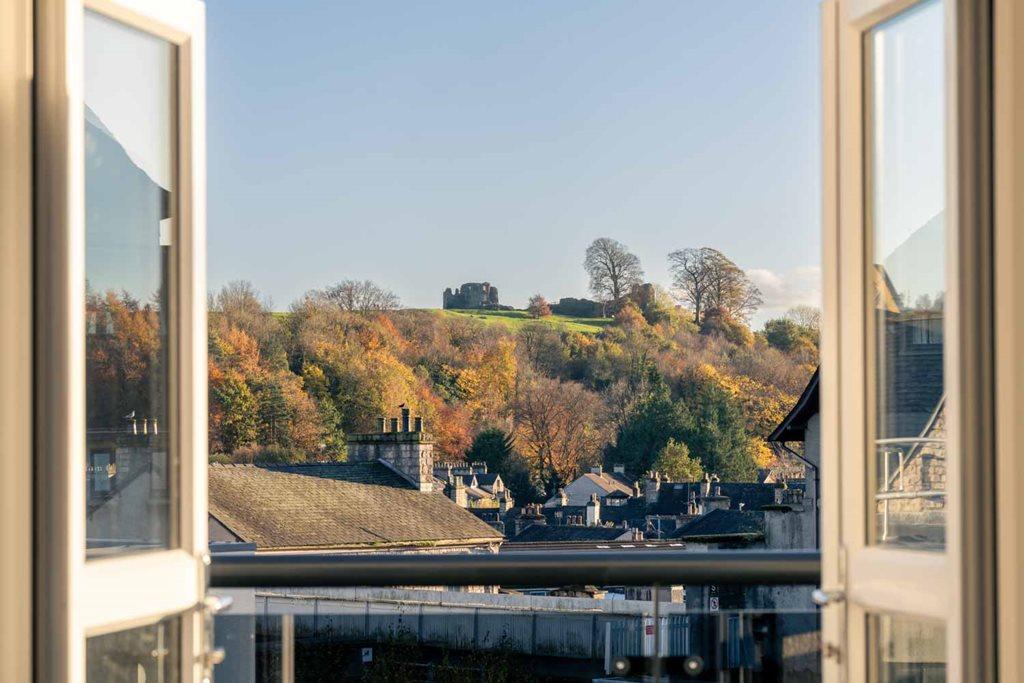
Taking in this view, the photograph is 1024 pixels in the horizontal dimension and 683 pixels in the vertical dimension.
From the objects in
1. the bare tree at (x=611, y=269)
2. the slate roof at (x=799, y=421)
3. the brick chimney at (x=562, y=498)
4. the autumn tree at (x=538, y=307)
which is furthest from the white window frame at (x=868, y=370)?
the autumn tree at (x=538, y=307)

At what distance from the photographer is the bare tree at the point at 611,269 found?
31547mm

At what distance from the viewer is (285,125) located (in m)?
33.8

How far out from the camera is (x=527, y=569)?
1.90 metres

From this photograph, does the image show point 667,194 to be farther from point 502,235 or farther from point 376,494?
point 376,494

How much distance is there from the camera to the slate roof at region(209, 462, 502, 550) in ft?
99.6

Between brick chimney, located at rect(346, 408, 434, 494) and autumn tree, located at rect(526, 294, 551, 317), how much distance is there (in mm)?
3935

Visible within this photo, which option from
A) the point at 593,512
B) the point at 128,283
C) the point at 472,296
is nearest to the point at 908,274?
the point at 128,283

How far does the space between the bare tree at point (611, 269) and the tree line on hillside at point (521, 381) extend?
0.09m

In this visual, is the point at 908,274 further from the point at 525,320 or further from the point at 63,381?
the point at 525,320

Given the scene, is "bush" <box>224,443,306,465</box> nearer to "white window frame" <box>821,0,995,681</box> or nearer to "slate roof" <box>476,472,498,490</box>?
"slate roof" <box>476,472,498,490</box>

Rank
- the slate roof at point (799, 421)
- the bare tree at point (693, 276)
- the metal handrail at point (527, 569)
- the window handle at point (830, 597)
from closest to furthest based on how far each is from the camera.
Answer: the window handle at point (830, 597) → the metal handrail at point (527, 569) → the slate roof at point (799, 421) → the bare tree at point (693, 276)

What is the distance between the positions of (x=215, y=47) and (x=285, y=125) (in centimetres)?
474

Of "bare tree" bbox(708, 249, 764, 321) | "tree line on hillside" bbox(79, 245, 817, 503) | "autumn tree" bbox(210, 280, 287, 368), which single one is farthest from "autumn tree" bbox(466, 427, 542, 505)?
"bare tree" bbox(708, 249, 764, 321)

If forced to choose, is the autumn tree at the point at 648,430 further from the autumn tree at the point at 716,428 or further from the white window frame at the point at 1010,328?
the white window frame at the point at 1010,328
